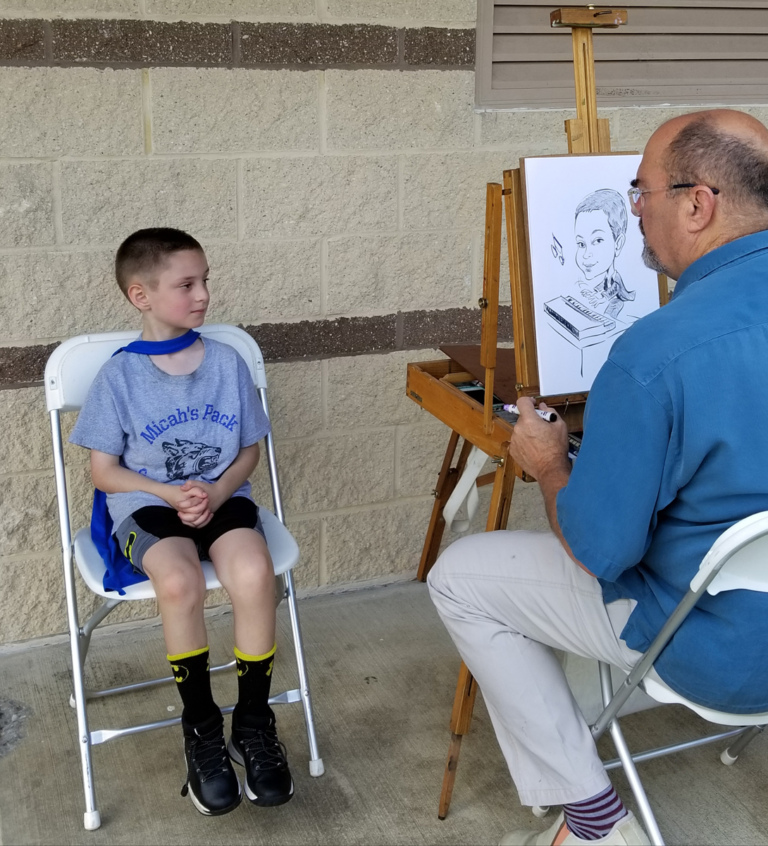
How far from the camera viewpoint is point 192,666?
2.14 metres

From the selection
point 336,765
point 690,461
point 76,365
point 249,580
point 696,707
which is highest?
point 76,365

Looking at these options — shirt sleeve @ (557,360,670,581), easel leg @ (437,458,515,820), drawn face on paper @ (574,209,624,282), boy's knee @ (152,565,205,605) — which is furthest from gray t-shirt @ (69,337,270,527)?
shirt sleeve @ (557,360,670,581)

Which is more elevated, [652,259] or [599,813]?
[652,259]

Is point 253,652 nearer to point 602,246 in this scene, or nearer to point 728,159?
point 602,246

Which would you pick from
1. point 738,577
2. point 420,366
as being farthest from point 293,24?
point 738,577

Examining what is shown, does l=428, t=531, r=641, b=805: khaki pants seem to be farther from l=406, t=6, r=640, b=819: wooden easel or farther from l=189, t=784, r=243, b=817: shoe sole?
l=189, t=784, r=243, b=817: shoe sole

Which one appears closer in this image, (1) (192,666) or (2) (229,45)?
(1) (192,666)

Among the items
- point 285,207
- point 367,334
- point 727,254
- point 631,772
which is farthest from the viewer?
point 367,334

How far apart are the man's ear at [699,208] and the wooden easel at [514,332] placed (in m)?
0.48

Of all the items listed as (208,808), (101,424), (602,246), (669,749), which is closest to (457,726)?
(669,749)

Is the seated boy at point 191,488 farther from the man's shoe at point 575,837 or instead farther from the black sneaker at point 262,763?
the man's shoe at point 575,837

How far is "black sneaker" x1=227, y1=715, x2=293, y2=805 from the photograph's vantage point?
211 centimetres

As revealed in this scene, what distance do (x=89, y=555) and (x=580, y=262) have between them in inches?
52.4

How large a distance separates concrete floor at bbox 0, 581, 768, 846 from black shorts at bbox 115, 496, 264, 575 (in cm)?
57
